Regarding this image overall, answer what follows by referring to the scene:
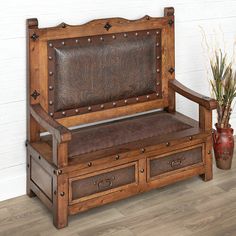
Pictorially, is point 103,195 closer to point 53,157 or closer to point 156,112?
point 53,157

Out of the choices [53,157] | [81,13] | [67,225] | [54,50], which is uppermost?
[81,13]

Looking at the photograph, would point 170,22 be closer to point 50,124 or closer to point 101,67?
point 101,67

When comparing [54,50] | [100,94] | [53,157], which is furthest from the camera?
[100,94]

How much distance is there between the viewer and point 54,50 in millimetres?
3086

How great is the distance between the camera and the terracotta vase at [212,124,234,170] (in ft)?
11.9

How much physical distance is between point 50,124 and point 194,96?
1032mm

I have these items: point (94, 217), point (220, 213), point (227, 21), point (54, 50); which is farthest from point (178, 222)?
point (227, 21)

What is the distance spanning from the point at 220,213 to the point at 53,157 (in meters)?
1.04

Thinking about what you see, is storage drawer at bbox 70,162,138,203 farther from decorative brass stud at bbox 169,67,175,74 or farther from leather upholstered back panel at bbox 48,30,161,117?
decorative brass stud at bbox 169,67,175,74

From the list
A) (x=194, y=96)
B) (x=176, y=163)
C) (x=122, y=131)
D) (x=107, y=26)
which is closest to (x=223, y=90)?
(x=194, y=96)

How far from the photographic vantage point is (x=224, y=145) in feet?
11.9

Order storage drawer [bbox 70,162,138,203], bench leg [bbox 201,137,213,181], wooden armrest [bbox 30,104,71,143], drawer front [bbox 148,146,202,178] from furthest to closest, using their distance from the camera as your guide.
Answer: bench leg [bbox 201,137,213,181] → drawer front [bbox 148,146,202,178] → storage drawer [bbox 70,162,138,203] → wooden armrest [bbox 30,104,71,143]

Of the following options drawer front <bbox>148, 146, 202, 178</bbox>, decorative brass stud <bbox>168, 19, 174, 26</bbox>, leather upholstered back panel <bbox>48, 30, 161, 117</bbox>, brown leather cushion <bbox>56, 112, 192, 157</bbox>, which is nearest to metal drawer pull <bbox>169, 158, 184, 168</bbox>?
drawer front <bbox>148, 146, 202, 178</bbox>

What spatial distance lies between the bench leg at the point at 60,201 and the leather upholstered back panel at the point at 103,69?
49cm
